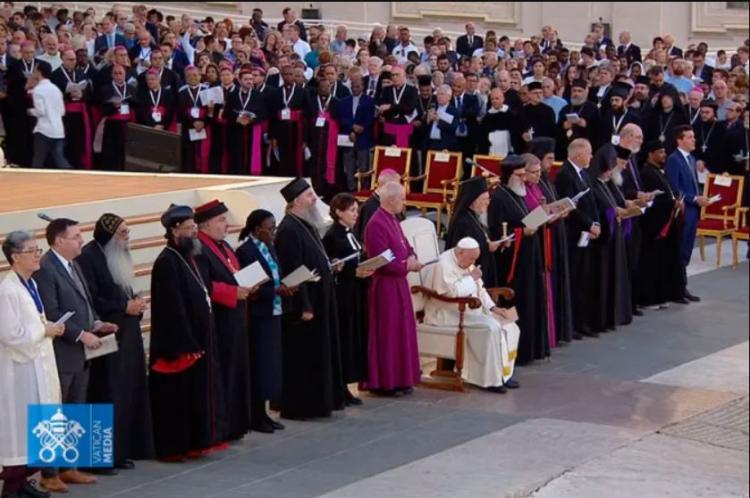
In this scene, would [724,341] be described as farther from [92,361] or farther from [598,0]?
[598,0]

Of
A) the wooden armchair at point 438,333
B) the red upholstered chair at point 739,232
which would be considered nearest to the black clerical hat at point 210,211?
the wooden armchair at point 438,333

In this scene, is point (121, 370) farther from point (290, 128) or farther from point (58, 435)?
point (290, 128)

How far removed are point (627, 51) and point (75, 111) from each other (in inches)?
410

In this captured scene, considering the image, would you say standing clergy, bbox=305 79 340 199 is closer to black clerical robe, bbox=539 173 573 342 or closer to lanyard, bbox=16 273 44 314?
black clerical robe, bbox=539 173 573 342

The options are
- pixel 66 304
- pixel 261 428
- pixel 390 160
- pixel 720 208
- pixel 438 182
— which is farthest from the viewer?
pixel 390 160

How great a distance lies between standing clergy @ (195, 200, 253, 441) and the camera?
1113 centimetres

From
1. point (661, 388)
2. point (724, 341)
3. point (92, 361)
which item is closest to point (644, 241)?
point (724, 341)

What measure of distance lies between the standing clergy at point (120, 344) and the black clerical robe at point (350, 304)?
6.97 feet

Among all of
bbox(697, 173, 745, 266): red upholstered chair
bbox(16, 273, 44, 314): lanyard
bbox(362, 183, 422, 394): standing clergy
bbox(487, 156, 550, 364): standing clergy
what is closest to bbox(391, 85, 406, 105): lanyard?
bbox(697, 173, 745, 266): red upholstered chair

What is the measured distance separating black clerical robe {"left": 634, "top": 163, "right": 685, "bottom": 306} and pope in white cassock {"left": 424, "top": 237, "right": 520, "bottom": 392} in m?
3.72

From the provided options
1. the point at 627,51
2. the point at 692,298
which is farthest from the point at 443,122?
the point at 627,51

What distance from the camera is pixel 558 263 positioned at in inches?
587

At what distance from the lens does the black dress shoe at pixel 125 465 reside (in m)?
10.7

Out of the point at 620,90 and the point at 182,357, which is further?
the point at 620,90
